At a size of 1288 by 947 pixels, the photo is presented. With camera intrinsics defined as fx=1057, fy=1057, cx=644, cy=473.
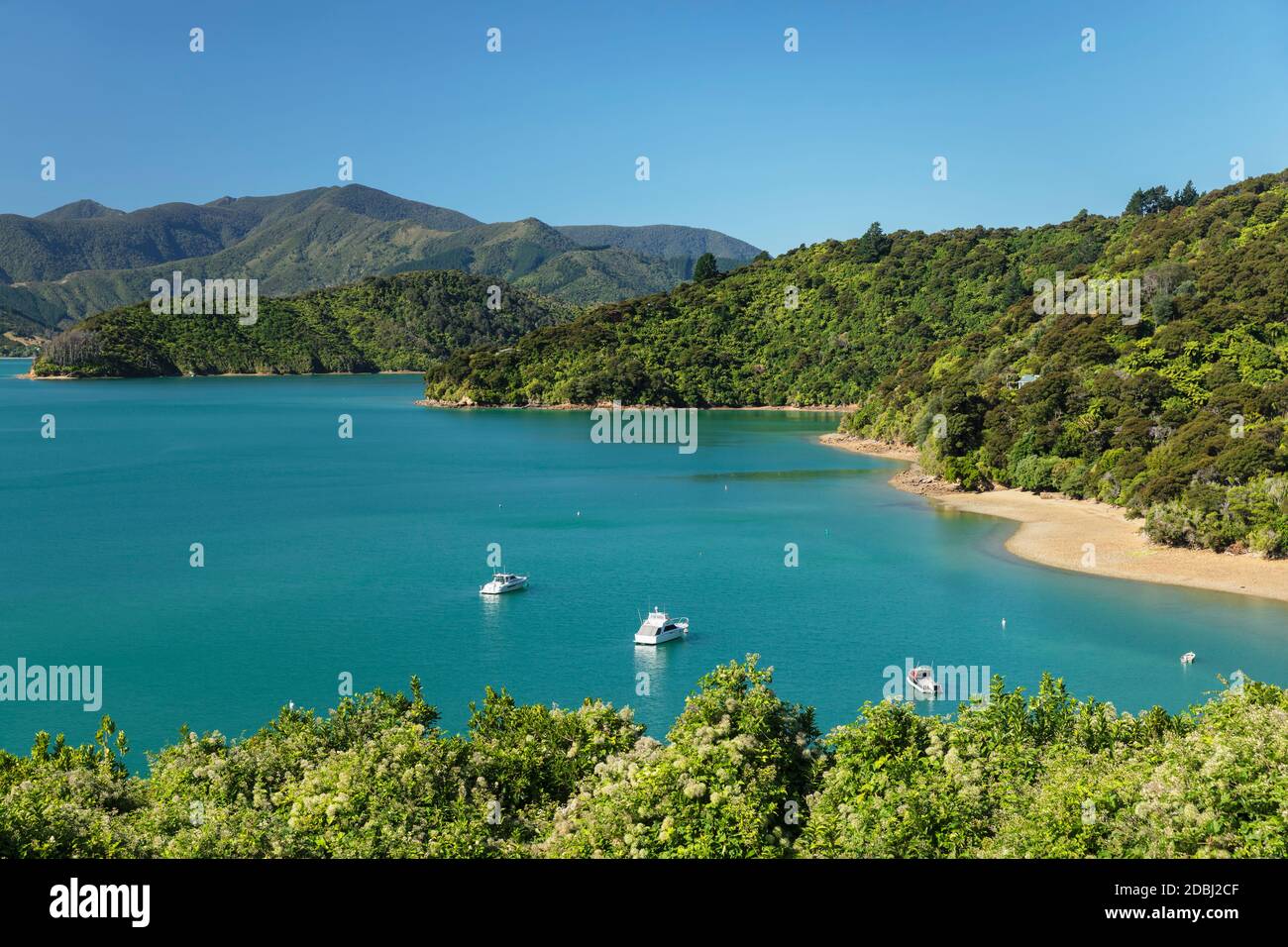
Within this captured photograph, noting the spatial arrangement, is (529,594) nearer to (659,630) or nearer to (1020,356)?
(659,630)

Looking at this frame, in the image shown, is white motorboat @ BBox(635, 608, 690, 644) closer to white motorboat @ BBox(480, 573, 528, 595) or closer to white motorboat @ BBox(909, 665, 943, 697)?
white motorboat @ BBox(480, 573, 528, 595)

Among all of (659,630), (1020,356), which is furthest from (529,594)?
(1020,356)

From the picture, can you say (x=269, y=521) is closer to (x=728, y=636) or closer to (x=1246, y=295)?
(x=728, y=636)

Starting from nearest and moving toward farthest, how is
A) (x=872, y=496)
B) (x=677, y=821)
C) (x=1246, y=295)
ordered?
(x=677, y=821) → (x=872, y=496) → (x=1246, y=295)

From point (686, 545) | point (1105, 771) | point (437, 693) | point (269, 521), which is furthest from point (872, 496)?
point (1105, 771)

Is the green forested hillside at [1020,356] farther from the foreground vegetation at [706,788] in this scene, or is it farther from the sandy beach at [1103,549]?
the foreground vegetation at [706,788]
